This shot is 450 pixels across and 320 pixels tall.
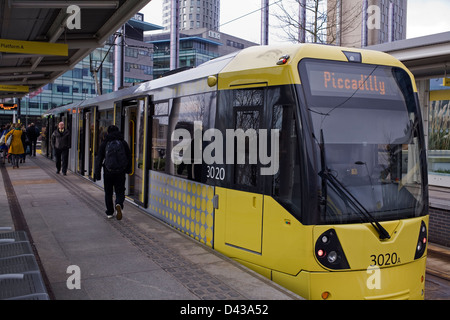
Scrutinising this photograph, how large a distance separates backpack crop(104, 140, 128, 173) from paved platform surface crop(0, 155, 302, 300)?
93 cm

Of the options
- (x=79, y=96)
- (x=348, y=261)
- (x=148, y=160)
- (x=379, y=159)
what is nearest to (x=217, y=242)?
(x=348, y=261)

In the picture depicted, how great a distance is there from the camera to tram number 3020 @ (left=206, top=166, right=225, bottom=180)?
19.1 feet

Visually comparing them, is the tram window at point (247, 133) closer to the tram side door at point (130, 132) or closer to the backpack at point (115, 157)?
Result: the backpack at point (115, 157)

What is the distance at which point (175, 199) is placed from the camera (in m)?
7.41

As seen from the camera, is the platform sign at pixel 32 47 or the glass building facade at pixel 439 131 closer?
the platform sign at pixel 32 47

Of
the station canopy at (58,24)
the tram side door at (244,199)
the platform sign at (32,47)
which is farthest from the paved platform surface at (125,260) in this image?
the station canopy at (58,24)

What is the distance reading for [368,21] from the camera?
1405 inches

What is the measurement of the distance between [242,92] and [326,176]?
62.7 inches

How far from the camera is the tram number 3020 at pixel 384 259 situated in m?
4.68

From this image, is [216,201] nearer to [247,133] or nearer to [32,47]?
[247,133]

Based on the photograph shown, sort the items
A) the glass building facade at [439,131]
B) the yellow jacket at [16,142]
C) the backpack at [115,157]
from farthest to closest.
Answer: the yellow jacket at [16,142] → the glass building facade at [439,131] → the backpack at [115,157]

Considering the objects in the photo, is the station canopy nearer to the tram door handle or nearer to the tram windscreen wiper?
the tram door handle

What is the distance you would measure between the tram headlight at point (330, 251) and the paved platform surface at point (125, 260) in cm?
46
